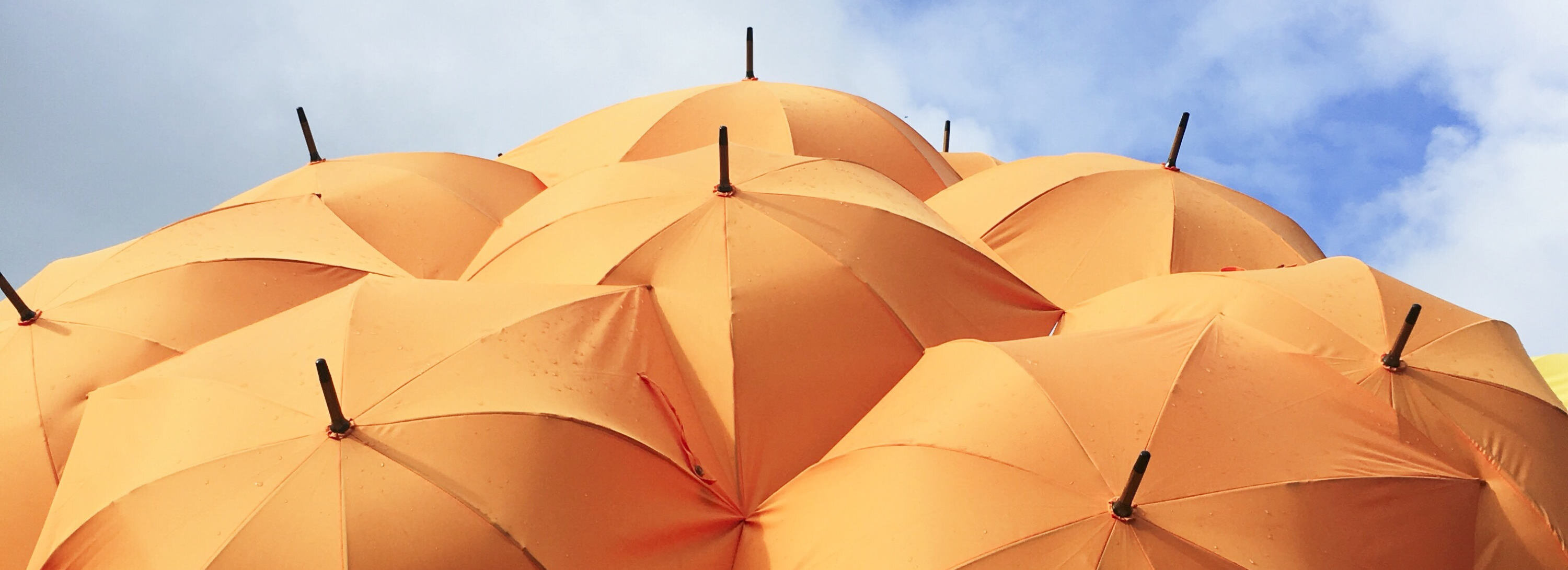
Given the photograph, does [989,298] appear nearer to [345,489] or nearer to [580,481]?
[580,481]

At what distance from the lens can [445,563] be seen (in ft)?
18.8

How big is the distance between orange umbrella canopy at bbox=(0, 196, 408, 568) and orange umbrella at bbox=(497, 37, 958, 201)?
2546 millimetres

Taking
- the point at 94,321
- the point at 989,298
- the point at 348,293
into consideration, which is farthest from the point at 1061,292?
the point at 94,321

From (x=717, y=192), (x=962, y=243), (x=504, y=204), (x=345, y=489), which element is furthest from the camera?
(x=504, y=204)

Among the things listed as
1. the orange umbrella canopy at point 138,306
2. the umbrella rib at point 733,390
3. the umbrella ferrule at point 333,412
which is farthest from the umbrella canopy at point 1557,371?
the umbrella ferrule at point 333,412

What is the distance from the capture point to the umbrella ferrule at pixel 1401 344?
271 inches

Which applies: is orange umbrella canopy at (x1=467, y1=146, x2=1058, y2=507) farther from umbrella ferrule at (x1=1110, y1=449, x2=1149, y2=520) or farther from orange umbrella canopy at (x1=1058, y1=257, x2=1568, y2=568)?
umbrella ferrule at (x1=1110, y1=449, x2=1149, y2=520)

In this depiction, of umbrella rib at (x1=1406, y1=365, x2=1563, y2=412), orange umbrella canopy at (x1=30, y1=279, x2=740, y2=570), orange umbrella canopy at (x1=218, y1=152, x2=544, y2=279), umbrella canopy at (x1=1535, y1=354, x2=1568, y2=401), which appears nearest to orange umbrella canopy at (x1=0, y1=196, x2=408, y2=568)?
orange umbrella canopy at (x1=218, y1=152, x2=544, y2=279)

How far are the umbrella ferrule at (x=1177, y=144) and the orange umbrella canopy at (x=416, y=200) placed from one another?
5.48 m

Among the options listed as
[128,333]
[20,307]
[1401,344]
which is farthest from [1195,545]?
[20,307]

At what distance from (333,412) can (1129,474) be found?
3686mm

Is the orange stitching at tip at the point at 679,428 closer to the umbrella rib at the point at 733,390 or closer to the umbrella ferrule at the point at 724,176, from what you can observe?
the umbrella rib at the point at 733,390

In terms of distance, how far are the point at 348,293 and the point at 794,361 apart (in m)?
2.59

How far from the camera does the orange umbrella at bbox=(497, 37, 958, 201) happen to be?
35.6 feet
